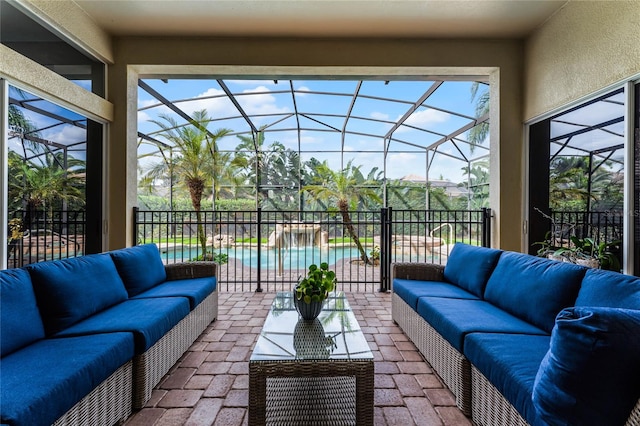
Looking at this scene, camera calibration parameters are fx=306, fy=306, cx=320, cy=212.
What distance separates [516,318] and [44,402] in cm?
268

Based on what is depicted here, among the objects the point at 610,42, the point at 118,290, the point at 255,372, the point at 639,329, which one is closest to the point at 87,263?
the point at 118,290

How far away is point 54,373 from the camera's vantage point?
1416mm

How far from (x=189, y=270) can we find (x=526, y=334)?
312 centimetres

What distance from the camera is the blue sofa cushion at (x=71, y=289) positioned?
1.92 meters

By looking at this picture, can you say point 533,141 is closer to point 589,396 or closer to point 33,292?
point 589,396

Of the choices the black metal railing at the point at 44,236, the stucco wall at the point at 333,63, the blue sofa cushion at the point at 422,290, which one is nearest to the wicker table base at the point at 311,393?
the blue sofa cushion at the point at 422,290

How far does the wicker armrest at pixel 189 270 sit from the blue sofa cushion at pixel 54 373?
1542 millimetres

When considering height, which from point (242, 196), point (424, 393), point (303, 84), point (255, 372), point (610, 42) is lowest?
point (424, 393)

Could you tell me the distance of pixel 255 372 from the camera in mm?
1631

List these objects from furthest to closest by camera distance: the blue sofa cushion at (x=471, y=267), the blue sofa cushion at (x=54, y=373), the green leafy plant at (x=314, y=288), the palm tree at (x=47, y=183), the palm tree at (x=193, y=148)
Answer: the palm tree at (x=193, y=148) < the palm tree at (x=47, y=183) < the blue sofa cushion at (x=471, y=267) < the green leafy plant at (x=314, y=288) < the blue sofa cushion at (x=54, y=373)

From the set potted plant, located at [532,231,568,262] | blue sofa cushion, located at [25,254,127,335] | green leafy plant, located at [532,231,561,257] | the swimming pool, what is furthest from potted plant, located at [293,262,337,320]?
the swimming pool

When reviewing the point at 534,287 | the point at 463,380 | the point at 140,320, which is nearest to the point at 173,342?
the point at 140,320

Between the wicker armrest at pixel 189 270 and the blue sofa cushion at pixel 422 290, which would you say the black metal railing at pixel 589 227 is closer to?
the blue sofa cushion at pixel 422 290

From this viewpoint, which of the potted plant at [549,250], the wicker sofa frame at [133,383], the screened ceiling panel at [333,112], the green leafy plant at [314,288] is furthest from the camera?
the screened ceiling panel at [333,112]
